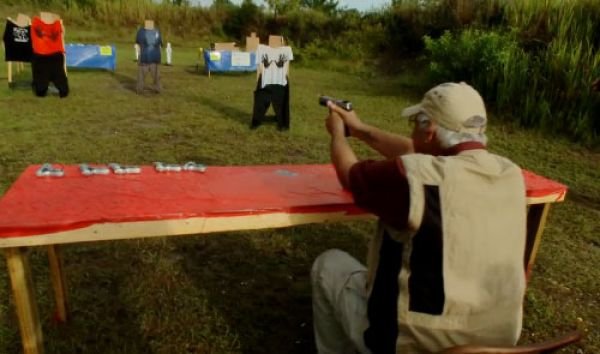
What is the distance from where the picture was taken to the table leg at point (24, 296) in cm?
178

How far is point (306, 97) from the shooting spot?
1090 cm

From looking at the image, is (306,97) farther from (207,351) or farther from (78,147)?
(207,351)

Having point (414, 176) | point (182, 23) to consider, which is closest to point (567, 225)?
point (414, 176)

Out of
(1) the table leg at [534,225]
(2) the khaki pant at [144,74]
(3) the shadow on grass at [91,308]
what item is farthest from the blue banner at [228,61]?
(1) the table leg at [534,225]

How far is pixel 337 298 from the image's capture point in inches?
75.3

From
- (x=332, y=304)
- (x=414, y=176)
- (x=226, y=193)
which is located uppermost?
(x=414, y=176)

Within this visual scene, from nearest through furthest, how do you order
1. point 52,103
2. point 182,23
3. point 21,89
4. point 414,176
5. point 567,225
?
point 414,176, point 567,225, point 52,103, point 21,89, point 182,23

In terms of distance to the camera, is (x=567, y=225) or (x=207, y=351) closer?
(x=207, y=351)

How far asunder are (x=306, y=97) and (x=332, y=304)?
9.26 m

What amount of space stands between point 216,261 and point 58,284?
1.13 meters

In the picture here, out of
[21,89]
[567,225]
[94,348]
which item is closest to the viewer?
[94,348]

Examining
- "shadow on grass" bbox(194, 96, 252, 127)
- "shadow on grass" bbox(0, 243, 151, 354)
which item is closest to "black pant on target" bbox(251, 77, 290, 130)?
"shadow on grass" bbox(194, 96, 252, 127)

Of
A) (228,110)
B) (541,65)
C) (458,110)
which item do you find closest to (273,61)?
(228,110)

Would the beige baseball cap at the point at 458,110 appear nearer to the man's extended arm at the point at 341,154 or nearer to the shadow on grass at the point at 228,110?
the man's extended arm at the point at 341,154
